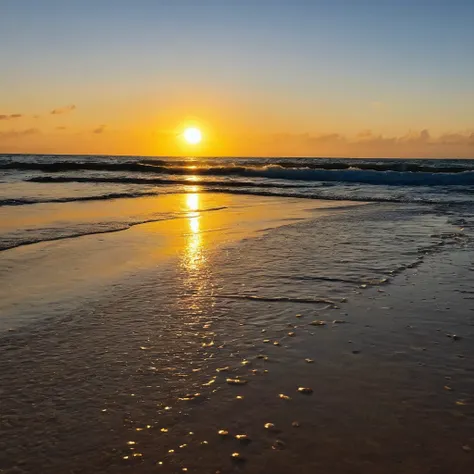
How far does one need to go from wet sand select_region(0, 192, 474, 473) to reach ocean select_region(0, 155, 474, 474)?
0.04 feet

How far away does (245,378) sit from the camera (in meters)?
3.38

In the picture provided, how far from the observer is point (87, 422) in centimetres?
281

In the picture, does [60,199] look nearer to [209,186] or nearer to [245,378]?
[209,186]

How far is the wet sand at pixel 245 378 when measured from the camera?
101 inches

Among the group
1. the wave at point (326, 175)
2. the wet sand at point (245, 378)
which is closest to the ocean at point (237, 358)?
the wet sand at point (245, 378)

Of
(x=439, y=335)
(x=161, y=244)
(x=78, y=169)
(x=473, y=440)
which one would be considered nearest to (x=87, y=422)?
(x=473, y=440)

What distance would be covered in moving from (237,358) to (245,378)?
0.34 meters

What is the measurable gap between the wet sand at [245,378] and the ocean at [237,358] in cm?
1

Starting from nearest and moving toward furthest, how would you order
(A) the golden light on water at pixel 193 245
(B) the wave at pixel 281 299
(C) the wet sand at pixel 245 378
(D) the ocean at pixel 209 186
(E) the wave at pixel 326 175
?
(C) the wet sand at pixel 245 378, (B) the wave at pixel 281 299, (A) the golden light on water at pixel 193 245, (D) the ocean at pixel 209 186, (E) the wave at pixel 326 175

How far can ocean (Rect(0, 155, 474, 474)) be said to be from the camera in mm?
2590

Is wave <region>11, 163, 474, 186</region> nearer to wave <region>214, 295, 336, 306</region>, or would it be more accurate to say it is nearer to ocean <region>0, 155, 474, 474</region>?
ocean <region>0, 155, 474, 474</region>

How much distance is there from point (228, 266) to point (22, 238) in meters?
4.01

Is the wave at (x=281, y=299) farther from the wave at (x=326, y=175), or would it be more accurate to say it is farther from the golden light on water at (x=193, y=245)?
the wave at (x=326, y=175)

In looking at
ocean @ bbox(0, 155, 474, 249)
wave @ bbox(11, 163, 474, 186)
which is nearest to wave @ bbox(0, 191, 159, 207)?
ocean @ bbox(0, 155, 474, 249)
